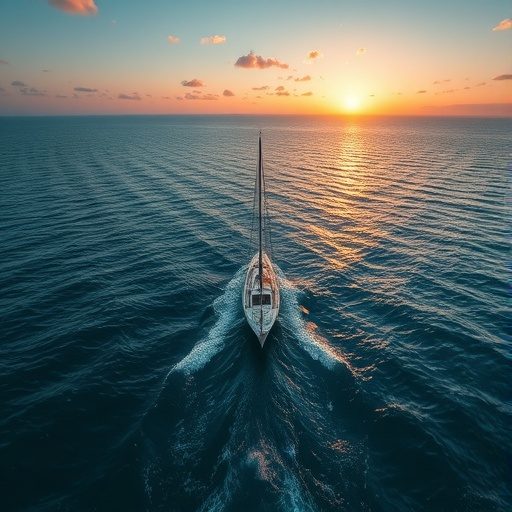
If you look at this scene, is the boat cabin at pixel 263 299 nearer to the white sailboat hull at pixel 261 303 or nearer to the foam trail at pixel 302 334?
the white sailboat hull at pixel 261 303

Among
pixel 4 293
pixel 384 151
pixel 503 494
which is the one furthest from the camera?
pixel 384 151

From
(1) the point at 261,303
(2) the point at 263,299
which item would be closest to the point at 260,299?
(1) the point at 261,303

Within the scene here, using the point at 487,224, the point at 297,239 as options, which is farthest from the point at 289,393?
the point at 487,224

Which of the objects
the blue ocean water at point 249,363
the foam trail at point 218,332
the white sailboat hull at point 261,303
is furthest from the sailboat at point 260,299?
the foam trail at point 218,332

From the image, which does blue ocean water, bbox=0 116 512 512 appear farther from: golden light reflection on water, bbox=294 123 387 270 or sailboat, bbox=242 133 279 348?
sailboat, bbox=242 133 279 348

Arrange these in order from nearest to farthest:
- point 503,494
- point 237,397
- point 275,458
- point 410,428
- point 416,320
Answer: point 503,494 < point 275,458 < point 410,428 < point 237,397 < point 416,320

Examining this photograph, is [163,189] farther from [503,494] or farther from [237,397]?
[503,494]

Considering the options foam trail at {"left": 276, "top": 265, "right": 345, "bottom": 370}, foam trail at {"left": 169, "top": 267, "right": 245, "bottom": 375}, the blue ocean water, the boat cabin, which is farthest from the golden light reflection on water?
foam trail at {"left": 169, "top": 267, "right": 245, "bottom": 375}
